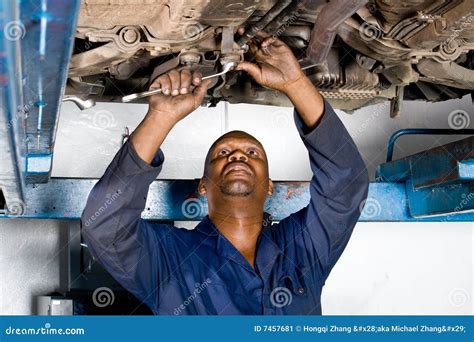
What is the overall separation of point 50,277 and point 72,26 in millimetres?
2470

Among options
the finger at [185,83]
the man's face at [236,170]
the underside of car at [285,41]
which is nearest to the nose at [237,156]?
the man's face at [236,170]

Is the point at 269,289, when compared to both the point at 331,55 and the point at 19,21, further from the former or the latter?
the point at 19,21

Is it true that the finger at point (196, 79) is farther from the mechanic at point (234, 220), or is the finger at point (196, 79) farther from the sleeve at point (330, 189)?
the sleeve at point (330, 189)

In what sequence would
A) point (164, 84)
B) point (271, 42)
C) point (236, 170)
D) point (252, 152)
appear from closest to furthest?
point (164, 84)
point (271, 42)
point (236, 170)
point (252, 152)

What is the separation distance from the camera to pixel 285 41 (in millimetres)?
2371

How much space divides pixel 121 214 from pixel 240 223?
0.50 meters

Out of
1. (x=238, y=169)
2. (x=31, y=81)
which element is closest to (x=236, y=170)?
(x=238, y=169)

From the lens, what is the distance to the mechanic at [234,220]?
2.08 metres

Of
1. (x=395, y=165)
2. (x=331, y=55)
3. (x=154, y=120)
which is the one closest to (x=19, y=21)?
(x=154, y=120)

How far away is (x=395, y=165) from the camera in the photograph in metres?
2.90

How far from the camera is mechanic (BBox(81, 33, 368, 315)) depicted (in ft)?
6.83

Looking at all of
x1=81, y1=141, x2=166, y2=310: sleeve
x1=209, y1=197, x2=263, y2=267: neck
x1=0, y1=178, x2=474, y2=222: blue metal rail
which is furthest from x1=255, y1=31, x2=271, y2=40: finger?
x1=0, y1=178, x2=474, y2=222: blue metal rail

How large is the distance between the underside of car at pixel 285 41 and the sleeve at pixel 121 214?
12.2 inches

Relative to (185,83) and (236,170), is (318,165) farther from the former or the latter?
(185,83)
